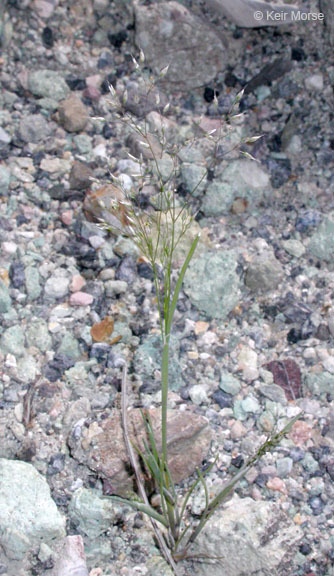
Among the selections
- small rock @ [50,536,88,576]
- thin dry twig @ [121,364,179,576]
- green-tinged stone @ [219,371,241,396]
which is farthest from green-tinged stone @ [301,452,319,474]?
small rock @ [50,536,88,576]

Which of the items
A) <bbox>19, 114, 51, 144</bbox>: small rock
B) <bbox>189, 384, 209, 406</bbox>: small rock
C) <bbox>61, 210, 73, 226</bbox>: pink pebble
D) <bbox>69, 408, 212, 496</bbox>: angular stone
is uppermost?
<bbox>19, 114, 51, 144</bbox>: small rock

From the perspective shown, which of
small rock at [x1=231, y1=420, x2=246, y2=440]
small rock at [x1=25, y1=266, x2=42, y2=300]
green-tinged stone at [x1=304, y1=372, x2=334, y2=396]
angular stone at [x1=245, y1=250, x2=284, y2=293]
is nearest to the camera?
small rock at [x1=231, y1=420, x2=246, y2=440]

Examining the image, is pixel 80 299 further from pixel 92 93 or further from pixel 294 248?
pixel 92 93

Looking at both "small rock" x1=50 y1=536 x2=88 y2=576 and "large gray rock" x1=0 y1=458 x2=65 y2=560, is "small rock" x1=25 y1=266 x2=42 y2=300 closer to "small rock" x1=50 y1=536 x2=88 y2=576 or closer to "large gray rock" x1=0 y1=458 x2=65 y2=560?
"large gray rock" x1=0 y1=458 x2=65 y2=560

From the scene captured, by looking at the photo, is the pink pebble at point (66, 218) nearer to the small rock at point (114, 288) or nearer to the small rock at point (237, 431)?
the small rock at point (114, 288)

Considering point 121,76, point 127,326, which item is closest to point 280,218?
point 127,326

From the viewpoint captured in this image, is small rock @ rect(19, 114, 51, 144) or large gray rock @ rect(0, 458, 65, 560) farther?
small rock @ rect(19, 114, 51, 144)

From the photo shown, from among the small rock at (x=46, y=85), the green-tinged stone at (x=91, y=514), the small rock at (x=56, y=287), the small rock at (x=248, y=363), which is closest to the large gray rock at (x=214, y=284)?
the small rock at (x=248, y=363)
